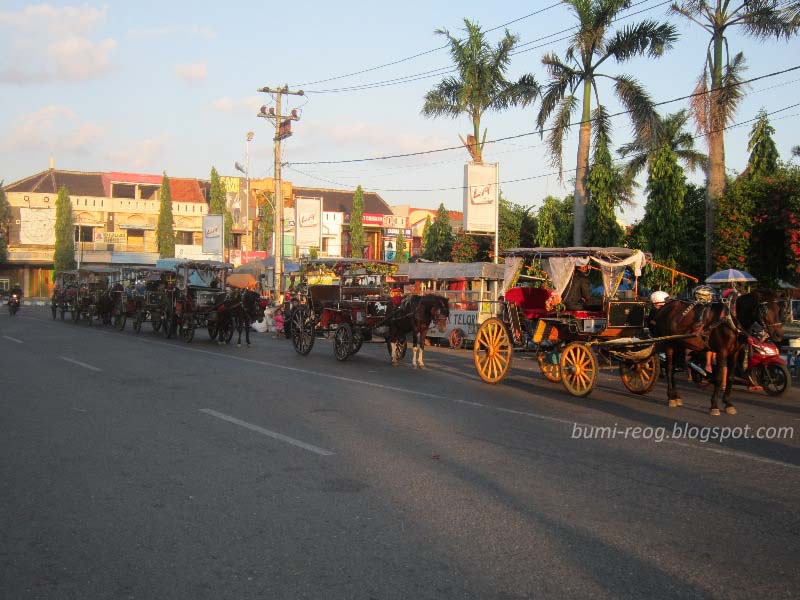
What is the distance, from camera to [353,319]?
18531 millimetres

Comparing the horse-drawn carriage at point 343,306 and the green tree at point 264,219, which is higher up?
the green tree at point 264,219

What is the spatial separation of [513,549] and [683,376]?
1265 centimetres

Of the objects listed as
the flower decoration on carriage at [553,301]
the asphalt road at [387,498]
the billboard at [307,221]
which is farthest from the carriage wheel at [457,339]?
the billboard at [307,221]

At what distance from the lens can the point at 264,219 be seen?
238 feet

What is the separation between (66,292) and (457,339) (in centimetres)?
2173

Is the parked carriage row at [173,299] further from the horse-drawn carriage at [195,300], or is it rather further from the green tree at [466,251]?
the green tree at [466,251]

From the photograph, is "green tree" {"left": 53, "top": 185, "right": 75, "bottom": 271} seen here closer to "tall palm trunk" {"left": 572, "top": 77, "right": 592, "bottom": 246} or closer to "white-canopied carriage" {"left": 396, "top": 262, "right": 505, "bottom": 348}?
"white-canopied carriage" {"left": 396, "top": 262, "right": 505, "bottom": 348}

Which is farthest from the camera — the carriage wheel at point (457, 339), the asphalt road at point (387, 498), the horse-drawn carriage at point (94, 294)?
the horse-drawn carriage at point (94, 294)

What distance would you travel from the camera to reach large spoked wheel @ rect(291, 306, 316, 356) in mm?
19641

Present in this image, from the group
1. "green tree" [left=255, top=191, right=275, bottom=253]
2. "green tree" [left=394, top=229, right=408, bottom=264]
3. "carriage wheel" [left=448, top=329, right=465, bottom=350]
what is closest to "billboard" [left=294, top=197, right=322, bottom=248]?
"carriage wheel" [left=448, top=329, right=465, bottom=350]

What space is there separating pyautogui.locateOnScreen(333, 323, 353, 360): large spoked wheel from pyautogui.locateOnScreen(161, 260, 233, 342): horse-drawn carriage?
6035 mm

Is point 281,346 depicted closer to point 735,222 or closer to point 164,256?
point 735,222

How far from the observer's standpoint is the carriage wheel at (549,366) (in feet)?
45.3

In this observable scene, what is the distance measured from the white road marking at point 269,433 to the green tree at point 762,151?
26.3 metres
